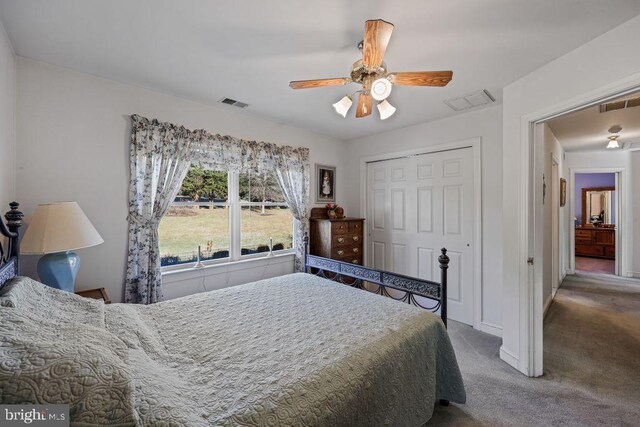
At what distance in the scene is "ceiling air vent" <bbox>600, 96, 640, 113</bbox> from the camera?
8.54 ft

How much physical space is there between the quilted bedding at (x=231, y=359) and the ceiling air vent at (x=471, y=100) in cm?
217

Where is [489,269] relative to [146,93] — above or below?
below

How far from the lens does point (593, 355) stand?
243 centimetres

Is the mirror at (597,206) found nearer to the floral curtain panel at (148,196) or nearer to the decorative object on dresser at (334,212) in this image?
the decorative object on dresser at (334,212)

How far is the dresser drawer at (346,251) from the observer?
3.56 m

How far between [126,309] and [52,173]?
146 centimetres

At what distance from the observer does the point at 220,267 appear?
3035 millimetres

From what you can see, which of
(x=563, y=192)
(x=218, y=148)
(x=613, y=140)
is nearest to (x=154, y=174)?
(x=218, y=148)

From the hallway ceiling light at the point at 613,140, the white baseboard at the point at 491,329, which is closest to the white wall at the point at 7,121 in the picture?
the white baseboard at the point at 491,329

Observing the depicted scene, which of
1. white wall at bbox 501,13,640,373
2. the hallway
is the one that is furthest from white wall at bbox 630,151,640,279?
white wall at bbox 501,13,640,373

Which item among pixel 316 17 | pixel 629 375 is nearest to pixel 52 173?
pixel 316 17

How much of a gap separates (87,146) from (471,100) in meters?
3.63

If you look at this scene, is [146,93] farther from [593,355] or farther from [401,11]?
[593,355]

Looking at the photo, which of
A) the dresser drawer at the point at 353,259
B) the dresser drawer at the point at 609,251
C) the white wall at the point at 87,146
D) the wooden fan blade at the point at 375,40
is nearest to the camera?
the wooden fan blade at the point at 375,40
